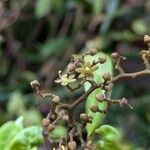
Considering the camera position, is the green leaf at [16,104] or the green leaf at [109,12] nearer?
the green leaf at [16,104]

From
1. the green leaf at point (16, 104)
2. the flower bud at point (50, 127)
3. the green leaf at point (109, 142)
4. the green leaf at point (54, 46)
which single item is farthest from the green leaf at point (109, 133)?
the green leaf at point (54, 46)

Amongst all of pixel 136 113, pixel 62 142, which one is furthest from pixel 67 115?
pixel 136 113

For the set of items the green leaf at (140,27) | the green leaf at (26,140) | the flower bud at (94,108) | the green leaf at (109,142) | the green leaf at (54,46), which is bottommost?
the green leaf at (109,142)

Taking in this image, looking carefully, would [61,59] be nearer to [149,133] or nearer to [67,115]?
[149,133]

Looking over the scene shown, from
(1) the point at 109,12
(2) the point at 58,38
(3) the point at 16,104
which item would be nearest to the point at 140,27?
(1) the point at 109,12

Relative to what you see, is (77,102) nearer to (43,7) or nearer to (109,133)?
(109,133)

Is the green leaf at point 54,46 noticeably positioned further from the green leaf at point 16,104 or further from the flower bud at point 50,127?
the flower bud at point 50,127
